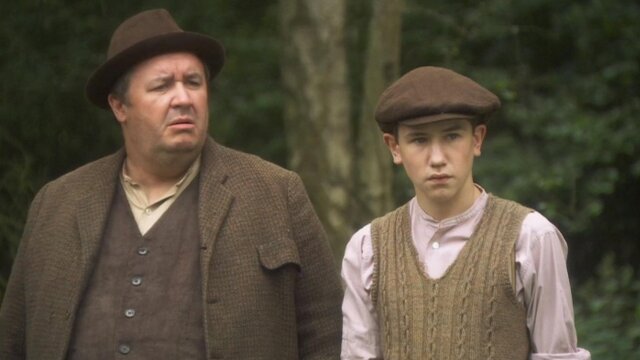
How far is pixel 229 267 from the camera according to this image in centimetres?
467

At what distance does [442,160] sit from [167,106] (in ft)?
3.26

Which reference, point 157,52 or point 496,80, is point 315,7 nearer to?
point 496,80

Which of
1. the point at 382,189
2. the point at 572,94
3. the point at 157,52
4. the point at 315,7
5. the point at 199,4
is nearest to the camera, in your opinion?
the point at 157,52

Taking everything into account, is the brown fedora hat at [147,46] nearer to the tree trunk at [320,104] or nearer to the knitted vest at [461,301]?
the knitted vest at [461,301]

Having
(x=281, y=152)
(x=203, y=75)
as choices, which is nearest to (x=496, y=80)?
(x=281, y=152)

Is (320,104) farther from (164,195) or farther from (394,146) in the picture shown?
(394,146)

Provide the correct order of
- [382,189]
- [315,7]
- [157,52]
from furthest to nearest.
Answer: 1. [382,189]
2. [315,7]
3. [157,52]

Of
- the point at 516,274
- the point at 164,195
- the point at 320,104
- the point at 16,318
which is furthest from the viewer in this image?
the point at 320,104

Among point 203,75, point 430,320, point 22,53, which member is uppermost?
point 22,53

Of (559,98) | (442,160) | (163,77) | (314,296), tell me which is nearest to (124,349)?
(314,296)

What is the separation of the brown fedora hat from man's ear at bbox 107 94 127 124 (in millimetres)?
32

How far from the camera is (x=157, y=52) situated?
479 centimetres

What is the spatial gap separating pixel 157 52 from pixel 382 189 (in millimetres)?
4389

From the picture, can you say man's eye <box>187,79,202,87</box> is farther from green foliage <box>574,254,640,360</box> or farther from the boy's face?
green foliage <box>574,254,640,360</box>
